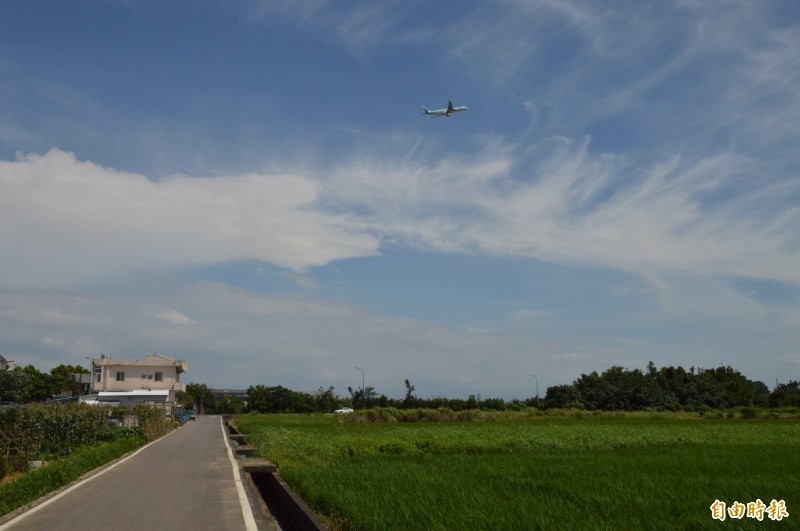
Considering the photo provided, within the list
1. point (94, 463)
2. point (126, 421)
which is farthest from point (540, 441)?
point (126, 421)

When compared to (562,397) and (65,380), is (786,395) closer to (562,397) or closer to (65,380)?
(562,397)

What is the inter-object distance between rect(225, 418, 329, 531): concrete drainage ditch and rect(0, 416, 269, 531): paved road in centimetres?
68

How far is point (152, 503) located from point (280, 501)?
10.5 feet

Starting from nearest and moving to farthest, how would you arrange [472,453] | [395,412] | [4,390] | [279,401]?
[472,453], [4,390], [395,412], [279,401]

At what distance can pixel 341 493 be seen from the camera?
12844 millimetres

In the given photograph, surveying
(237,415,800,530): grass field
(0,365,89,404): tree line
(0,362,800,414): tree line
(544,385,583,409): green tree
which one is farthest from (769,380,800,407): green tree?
(0,365,89,404): tree line

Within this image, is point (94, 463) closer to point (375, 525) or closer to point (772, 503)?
point (375, 525)

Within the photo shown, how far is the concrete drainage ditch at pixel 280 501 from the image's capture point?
11516 mm

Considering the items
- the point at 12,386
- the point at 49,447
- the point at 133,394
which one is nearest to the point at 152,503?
the point at 49,447

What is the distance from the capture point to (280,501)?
15.6 m

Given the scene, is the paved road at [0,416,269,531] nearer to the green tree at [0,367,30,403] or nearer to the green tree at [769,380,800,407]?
the green tree at [0,367,30,403]

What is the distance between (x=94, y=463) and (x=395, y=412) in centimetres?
4558

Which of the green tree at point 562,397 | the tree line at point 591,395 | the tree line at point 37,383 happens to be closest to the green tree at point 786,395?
the tree line at point 591,395

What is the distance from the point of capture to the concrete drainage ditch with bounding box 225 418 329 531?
11516 millimetres
